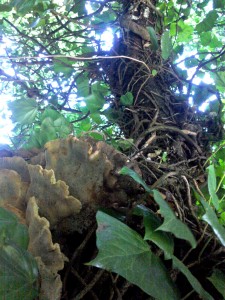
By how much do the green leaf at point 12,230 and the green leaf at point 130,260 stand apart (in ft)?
0.36

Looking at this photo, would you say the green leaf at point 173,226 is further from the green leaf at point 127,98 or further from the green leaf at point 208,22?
the green leaf at point 208,22

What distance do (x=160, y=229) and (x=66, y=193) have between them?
0.17 metres

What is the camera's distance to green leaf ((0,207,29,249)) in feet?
1.74

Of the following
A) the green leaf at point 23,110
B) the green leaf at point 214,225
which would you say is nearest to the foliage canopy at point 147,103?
the green leaf at point 23,110

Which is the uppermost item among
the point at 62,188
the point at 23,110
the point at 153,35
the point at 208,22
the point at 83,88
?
the point at 208,22

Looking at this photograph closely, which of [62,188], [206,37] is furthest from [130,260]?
[206,37]

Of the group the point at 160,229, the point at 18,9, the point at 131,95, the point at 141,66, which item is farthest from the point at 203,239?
the point at 18,9

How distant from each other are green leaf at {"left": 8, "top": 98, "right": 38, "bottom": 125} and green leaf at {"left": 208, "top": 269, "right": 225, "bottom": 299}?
0.67 metres

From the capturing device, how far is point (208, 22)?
132 centimetres

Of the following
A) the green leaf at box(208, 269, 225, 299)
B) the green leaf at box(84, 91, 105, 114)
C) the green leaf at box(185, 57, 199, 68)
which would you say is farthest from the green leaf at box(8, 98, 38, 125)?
the green leaf at box(208, 269, 225, 299)

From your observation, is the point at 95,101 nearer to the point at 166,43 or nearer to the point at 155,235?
the point at 166,43

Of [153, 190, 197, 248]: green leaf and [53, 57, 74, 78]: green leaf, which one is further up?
[53, 57, 74, 78]: green leaf

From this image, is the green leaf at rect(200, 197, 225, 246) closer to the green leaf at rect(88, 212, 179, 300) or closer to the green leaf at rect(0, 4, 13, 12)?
the green leaf at rect(88, 212, 179, 300)

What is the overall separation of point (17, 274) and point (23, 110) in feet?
2.19
